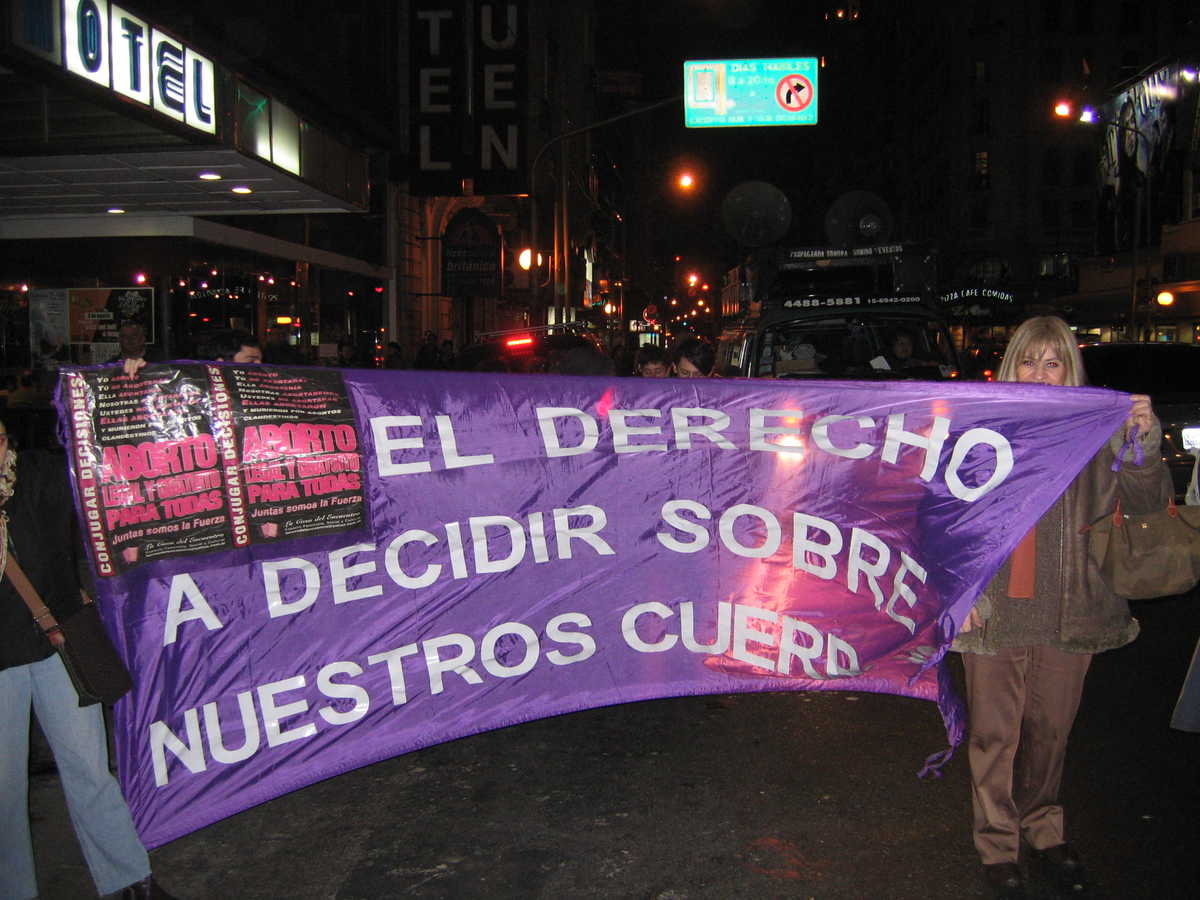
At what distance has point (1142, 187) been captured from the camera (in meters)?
33.2

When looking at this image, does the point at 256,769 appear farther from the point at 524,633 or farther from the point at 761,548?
the point at 761,548

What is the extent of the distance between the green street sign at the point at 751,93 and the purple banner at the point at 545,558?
823 inches

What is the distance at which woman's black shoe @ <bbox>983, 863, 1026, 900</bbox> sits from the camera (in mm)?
3635

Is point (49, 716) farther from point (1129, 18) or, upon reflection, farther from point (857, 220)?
point (1129, 18)

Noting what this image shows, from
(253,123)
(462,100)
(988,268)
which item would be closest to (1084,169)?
(988,268)

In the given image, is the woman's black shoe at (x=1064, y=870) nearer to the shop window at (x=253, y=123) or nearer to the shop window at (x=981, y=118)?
the shop window at (x=253, y=123)

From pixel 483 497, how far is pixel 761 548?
3.92 feet

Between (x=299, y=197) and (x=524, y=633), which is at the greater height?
(x=299, y=197)

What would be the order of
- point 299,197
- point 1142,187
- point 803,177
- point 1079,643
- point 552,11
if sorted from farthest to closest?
point 803,177
point 552,11
point 1142,187
point 299,197
point 1079,643

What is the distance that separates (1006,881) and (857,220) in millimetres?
13444

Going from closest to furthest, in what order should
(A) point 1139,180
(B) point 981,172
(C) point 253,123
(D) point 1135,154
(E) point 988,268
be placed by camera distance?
(C) point 253,123
(D) point 1135,154
(A) point 1139,180
(E) point 988,268
(B) point 981,172

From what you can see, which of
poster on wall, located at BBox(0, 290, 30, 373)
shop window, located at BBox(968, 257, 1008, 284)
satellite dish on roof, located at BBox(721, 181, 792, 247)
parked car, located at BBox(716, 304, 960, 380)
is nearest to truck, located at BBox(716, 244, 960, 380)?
parked car, located at BBox(716, 304, 960, 380)

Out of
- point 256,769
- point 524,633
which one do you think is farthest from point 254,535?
point 524,633

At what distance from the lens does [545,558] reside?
4375mm
